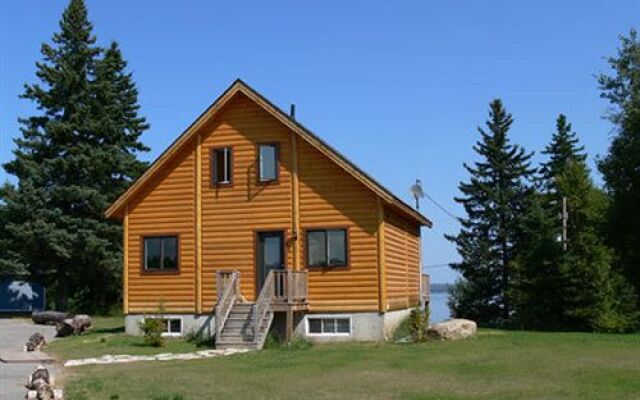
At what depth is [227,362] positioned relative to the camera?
19.0 m

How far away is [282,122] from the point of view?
2575 centimetres

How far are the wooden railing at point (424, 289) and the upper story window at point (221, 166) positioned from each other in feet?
37.4

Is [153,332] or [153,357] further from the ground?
[153,332]

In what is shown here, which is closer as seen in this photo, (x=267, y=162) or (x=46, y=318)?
(x=267, y=162)

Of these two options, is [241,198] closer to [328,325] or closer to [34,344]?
[328,325]

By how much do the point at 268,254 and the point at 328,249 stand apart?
2118 mm

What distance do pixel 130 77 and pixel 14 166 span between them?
31.8ft

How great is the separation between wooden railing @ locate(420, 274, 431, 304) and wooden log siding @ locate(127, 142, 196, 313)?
453 inches

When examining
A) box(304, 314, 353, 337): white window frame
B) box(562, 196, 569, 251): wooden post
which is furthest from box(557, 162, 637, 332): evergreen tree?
box(304, 314, 353, 337): white window frame

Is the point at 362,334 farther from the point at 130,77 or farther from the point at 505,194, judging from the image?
the point at 130,77

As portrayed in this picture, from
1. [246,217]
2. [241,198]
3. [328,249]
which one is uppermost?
[241,198]

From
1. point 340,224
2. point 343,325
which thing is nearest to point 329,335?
point 343,325

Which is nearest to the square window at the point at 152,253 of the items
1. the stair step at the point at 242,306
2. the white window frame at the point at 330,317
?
the stair step at the point at 242,306

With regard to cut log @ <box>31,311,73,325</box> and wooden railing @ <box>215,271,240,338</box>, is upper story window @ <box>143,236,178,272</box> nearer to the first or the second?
wooden railing @ <box>215,271,240,338</box>
